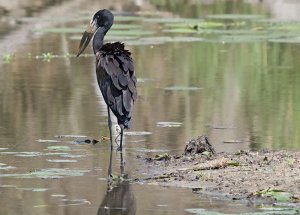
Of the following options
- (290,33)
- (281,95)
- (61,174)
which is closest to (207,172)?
(61,174)

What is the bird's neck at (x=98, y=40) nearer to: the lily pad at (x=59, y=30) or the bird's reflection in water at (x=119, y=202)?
the bird's reflection in water at (x=119, y=202)

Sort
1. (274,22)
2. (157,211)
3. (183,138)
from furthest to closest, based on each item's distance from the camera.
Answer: (274,22) → (183,138) → (157,211)

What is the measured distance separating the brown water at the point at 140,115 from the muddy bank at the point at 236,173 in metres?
0.24

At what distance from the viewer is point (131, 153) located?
10562mm

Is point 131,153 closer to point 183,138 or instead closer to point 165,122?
point 183,138

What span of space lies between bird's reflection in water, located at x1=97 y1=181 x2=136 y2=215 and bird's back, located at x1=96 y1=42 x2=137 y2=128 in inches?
50.2

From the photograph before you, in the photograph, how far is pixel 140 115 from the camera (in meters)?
13.0

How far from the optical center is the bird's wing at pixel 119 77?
10203mm

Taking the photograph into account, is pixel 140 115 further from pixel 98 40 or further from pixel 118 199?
pixel 118 199

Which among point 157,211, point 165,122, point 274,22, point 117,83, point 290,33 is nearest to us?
point 157,211

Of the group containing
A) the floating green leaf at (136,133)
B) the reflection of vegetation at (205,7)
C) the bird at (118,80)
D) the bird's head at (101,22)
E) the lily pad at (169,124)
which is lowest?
the floating green leaf at (136,133)

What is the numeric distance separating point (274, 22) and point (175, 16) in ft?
9.69

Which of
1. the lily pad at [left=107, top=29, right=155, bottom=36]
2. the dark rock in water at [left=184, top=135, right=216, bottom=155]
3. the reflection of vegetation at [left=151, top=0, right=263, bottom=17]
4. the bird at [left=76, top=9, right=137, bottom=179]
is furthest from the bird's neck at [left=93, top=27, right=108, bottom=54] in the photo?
the reflection of vegetation at [left=151, top=0, right=263, bottom=17]

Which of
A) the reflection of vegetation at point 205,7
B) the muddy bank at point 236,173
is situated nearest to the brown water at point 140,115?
the muddy bank at point 236,173
